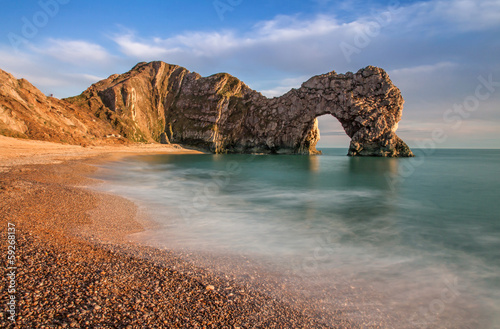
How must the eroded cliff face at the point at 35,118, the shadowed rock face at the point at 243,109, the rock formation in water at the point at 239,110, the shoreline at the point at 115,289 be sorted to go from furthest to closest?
the shadowed rock face at the point at 243,109 < the rock formation in water at the point at 239,110 < the eroded cliff face at the point at 35,118 < the shoreline at the point at 115,289

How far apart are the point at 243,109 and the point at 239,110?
146 centimetres

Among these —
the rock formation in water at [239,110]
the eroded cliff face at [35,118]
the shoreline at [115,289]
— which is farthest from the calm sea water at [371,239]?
the rock formation in water at [239,110]

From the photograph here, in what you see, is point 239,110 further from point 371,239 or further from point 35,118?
point 371,239

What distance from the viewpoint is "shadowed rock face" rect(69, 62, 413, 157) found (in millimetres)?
70875

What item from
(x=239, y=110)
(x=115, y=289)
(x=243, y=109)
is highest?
(x=243, y=109)

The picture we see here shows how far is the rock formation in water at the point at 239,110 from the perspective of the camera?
70562mm

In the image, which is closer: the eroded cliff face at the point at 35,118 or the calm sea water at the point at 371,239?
the calm sea water at the point at 371,239

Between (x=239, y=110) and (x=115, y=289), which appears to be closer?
(x=115, y=289)

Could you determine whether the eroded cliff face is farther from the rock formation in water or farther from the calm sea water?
the calm sea water

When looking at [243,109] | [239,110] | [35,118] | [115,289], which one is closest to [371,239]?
[115,289]

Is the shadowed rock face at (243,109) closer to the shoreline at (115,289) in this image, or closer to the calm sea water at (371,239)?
the calm sea water at (371,239)

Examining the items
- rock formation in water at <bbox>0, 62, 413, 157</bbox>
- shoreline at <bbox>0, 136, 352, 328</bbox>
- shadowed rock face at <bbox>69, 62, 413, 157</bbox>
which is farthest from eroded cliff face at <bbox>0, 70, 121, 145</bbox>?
shoreline at <bbox>0, 136, 352, 328</bbox>

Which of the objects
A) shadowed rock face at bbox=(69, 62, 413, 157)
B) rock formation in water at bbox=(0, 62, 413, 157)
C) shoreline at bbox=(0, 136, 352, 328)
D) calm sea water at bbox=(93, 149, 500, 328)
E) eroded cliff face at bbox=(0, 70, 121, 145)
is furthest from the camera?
shadowed rock face at bbox=(69, 62, 413, 157)

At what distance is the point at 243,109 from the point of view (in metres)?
91.7
